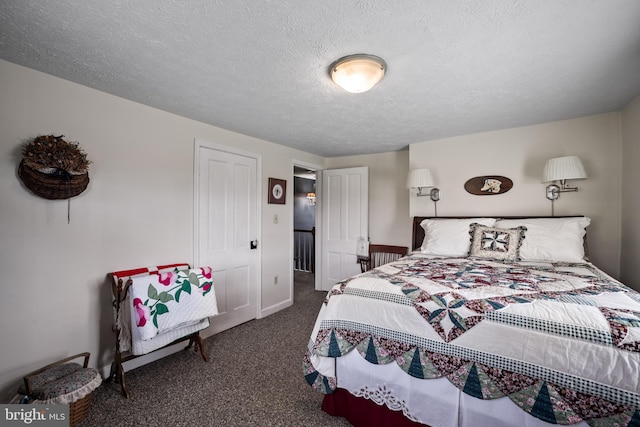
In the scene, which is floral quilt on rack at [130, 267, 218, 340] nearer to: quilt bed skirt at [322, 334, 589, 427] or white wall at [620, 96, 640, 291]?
quilt bed skirt at [322, 334, 589, 427]

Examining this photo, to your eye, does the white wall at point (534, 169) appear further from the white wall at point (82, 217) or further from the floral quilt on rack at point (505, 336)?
the white wall at point (82, 217)

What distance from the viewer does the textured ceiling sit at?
130cm

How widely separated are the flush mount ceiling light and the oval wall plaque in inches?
83.7

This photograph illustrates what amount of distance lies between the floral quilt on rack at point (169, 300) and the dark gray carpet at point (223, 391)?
445 mm

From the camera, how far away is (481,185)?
3.22 metres

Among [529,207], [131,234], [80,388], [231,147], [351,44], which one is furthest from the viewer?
[231,147]

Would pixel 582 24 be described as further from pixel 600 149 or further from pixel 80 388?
pixel 80 388

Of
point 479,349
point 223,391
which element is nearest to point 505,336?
point 479,349

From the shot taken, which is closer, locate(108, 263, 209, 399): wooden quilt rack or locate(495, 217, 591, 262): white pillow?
locate(108, 263, 209, 399): wooden quilt rack

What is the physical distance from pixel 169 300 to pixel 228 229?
115cm

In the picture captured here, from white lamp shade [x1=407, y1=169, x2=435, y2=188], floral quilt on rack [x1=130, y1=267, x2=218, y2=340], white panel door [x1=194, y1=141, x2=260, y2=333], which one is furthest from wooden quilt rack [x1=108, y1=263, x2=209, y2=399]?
white lamp shade [x1=407, y1=169, x2=435, y2=188]

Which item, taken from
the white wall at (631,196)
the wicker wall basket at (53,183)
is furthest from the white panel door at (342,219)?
the wicker wall basket at (53,183)

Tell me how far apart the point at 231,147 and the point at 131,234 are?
1.38 metres

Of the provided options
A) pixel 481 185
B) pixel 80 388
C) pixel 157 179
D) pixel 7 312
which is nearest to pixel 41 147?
pixel 157 179
